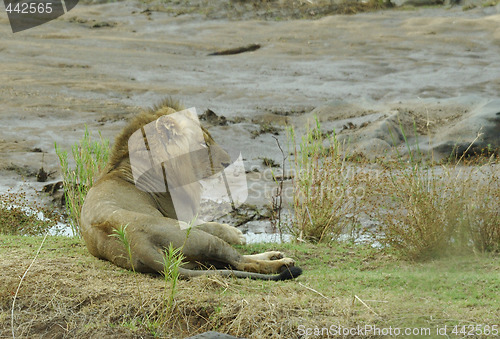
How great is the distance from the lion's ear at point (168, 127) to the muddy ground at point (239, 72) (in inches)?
190

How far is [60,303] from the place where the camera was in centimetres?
520

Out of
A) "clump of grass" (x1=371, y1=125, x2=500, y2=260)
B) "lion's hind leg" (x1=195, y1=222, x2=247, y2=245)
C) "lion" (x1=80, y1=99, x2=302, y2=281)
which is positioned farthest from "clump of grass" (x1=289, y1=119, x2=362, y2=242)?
"lion" (x1=80, y1=99, x2=302, y2=281)

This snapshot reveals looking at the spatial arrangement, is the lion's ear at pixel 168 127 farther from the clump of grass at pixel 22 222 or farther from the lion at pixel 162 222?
the clump of grass at pixel 22 222

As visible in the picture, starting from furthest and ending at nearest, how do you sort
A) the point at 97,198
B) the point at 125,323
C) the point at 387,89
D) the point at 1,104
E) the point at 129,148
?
the point at 387,89 → the point at 1,104 → the point at 129,148 → the point at 97,198 → the point at 125,323

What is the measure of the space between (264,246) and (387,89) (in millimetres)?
10018

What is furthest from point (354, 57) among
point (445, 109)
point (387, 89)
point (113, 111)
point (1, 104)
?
point (1, 104)

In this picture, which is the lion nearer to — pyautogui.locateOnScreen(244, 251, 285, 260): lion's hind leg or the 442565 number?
pyautogui.locateOnScreen(244, 251, 285, 260): lion's hind leg

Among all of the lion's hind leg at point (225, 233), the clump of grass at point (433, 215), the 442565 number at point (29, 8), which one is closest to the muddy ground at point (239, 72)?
the 442565 number at point (29, 8)

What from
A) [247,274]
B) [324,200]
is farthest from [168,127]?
[324,200]

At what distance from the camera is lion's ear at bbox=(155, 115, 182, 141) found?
6.28 meters

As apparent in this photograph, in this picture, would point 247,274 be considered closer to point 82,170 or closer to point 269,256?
point 269,256

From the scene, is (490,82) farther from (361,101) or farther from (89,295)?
(89,295)

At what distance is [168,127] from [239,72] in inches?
458

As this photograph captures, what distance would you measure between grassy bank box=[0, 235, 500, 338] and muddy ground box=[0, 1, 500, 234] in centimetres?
523
